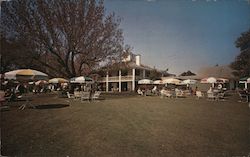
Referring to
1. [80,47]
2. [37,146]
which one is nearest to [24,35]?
[80,47]

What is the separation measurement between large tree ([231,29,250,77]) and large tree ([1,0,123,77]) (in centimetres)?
512

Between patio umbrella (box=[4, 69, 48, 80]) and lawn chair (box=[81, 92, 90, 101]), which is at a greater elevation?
patio umbrella (box=[4, 69, 48, 80])

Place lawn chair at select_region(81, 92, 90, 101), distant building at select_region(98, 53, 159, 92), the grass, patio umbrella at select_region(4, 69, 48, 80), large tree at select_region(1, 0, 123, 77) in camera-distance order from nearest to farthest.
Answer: the grass < patio umbrella at select_region(4, 69, 48, 80) < large tree at select_region(1, 0, 123, 77) < distant building at select_region(98, 53, 159, 92) < lawn chair at select_region(81, 92, 90, 101)

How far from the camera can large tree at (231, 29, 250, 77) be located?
4.85 meters

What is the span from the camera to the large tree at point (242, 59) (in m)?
4.85

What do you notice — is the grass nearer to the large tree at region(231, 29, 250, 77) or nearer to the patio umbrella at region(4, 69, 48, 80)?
the large tree at region(231, 29, 250, 77)

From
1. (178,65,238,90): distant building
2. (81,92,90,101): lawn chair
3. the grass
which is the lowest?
the grass

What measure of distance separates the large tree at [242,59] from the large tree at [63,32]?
5124 mm

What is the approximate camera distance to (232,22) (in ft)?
16.5

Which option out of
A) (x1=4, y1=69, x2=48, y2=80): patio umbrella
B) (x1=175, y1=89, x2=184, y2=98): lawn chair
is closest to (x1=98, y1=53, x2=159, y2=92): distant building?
(x1=175, y1=89, x2=184, y2=98): lawn chair

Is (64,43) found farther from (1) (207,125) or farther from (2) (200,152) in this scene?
(2) (200,152)

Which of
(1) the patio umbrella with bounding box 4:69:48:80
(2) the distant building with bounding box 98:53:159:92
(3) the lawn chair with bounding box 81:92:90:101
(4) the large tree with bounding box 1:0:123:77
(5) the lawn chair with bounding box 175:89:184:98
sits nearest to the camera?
(1) the patio umbrella with bounding box 4:69:48:80

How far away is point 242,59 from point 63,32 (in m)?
9.48

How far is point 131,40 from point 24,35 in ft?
23.3
